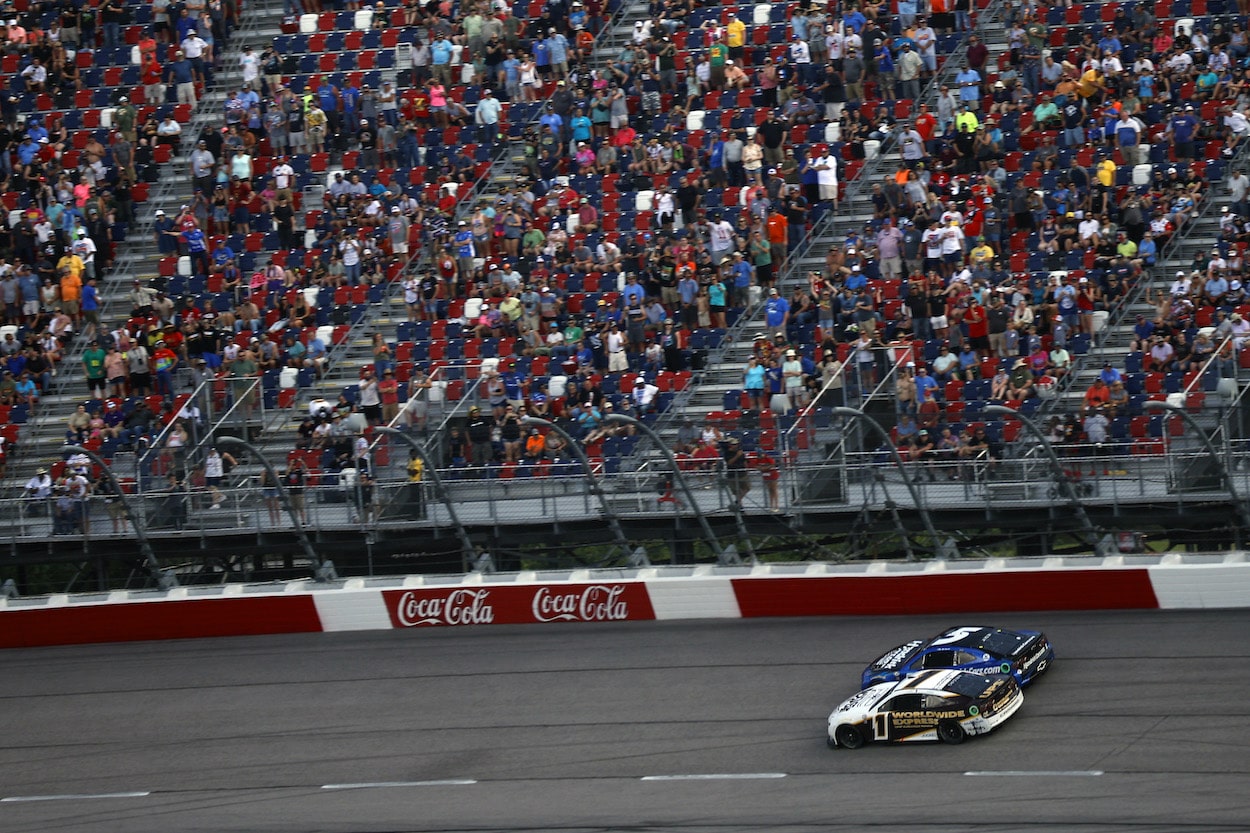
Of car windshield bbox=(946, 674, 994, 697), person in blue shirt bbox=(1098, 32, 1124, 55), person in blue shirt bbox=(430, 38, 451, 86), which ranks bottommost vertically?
car windshield bbox=(946, 674, 994, 697)

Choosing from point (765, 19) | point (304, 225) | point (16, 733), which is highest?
point (765, 19)

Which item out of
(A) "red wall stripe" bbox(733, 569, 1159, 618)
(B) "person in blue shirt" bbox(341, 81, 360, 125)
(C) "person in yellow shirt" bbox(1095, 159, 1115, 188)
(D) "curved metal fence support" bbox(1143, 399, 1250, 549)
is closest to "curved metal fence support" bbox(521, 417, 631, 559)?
(A) "red wall stripe" bbox(733, 569, 1159, 618)

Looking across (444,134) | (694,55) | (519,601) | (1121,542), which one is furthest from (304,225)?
(1121,542)

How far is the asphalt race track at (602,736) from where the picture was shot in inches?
838

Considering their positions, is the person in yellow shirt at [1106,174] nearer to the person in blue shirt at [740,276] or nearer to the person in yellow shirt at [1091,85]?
the person in yellow shirt at [1091,85]

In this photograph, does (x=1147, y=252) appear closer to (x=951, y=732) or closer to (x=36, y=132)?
(x=951, y=732)

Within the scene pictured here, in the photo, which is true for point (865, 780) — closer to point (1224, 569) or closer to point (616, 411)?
point (1224, 569)

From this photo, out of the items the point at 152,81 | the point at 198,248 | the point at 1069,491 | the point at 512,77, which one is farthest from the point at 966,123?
the point at 152,81

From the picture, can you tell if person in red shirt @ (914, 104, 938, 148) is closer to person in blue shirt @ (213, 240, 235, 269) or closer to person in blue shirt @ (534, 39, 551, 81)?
person in blue shirt @ (534, 39, 551, 81)

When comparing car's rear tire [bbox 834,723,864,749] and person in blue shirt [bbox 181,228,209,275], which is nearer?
car's rear tire [bbox 834,723,864,749]

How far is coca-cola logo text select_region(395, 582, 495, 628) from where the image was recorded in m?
29.5

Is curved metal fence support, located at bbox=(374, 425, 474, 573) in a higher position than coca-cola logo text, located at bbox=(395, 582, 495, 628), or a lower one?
higher

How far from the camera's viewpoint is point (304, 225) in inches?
1543

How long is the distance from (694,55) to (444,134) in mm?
4829
